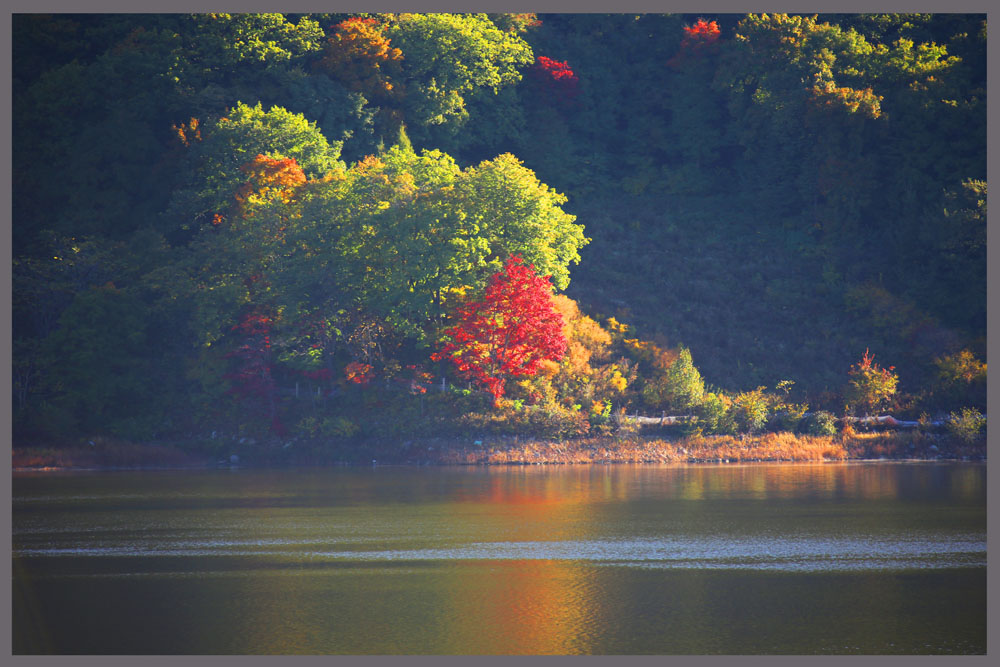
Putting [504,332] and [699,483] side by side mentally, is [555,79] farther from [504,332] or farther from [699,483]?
[699,483]

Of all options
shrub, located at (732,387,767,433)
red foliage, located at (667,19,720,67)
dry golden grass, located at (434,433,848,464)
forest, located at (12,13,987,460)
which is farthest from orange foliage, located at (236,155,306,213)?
red foliage, located at (667,19,720,67)

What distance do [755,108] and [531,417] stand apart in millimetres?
29880

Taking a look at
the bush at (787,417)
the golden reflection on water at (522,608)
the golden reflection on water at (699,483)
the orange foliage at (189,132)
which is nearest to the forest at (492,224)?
the bush at (787,417)

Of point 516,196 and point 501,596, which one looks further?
point 516,196

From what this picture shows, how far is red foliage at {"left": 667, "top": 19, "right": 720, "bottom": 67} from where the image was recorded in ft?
249

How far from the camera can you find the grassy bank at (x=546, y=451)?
51125 millimetres

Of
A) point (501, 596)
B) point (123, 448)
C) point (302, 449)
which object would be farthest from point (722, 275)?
point (501, 596)

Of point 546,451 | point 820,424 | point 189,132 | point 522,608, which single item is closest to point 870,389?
point 820,424

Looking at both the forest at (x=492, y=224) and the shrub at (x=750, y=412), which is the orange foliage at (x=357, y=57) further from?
the shrub at (x=750, y=412)

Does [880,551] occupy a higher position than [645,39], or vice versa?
[645,39]

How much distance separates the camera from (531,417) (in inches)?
2073

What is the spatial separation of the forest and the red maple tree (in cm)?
15

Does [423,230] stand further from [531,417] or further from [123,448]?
[123,448]

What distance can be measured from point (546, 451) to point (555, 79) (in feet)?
113
